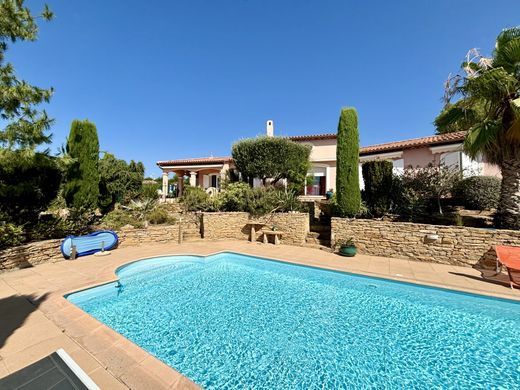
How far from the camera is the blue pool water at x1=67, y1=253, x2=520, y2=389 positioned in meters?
3.78

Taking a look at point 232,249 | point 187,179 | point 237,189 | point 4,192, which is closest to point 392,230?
point 232,249

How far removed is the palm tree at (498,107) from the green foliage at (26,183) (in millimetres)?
15700

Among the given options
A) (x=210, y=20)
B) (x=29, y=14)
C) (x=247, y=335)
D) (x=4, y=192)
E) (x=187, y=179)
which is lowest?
(x=247, y=335)

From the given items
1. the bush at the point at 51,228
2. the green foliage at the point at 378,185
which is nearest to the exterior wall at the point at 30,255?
the bush at the point at 51,228

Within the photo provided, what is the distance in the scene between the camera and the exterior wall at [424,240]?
822 cm

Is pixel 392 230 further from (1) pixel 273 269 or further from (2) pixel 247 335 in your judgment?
(2) pixel 247 335

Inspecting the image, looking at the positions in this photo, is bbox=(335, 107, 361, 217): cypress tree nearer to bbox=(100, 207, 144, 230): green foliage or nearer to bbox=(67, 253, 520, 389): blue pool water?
bbox=(67, 253, 520, 389): blue pool water

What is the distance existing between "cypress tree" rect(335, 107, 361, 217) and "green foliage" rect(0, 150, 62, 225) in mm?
13068

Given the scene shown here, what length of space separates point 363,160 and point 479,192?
704cm

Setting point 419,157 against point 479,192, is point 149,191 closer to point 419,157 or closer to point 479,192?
point 419,157

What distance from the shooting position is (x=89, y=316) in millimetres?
4734

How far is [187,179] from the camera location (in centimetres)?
2873

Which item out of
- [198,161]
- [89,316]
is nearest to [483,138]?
[89,316]

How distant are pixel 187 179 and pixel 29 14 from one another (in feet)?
71.7
